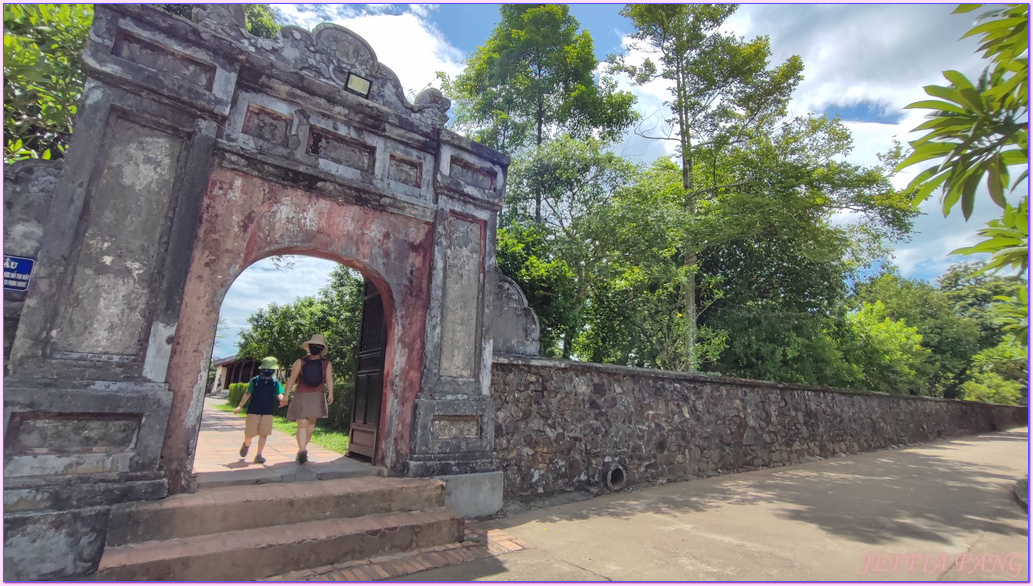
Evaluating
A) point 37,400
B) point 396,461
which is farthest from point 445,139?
point 37,400

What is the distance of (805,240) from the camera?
43.2 feet

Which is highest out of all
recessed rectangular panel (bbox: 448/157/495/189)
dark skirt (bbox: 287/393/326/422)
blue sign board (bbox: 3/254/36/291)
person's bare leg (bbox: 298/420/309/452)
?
recessed rectangular panel (bbox: 448/157/495/189)

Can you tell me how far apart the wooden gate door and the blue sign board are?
2.87 metres

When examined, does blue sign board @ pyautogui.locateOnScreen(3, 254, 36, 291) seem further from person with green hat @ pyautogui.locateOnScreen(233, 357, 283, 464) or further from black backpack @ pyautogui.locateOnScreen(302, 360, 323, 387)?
black backpack @ pyautogui.locateOnScreen(302, 360, 323, 387)

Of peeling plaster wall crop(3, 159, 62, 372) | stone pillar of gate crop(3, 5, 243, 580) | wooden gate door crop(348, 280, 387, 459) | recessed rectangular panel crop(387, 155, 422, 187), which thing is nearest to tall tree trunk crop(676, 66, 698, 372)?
wooden gate door crop(348, 280, 387, 459)

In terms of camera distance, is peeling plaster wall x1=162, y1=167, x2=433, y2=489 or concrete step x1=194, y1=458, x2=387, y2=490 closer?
peeling plaster wall x1=162, y1=167, x2=433, y2=489

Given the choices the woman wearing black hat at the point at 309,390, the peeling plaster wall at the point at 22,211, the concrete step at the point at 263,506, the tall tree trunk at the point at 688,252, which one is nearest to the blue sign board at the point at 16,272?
the peeling plaster wall at the point at 22,211

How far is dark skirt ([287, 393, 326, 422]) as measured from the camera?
204 inches

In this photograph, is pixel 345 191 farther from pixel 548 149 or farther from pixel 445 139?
pixel 548 149

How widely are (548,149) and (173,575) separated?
8.80 meters

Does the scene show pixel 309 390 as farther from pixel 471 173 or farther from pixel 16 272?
pixel 471 173

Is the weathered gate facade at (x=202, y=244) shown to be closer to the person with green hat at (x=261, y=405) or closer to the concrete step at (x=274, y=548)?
the concrete step at (x=274, y=548)

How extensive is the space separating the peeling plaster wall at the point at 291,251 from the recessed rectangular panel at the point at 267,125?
46 cm

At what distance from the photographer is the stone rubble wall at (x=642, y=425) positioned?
5918mm
